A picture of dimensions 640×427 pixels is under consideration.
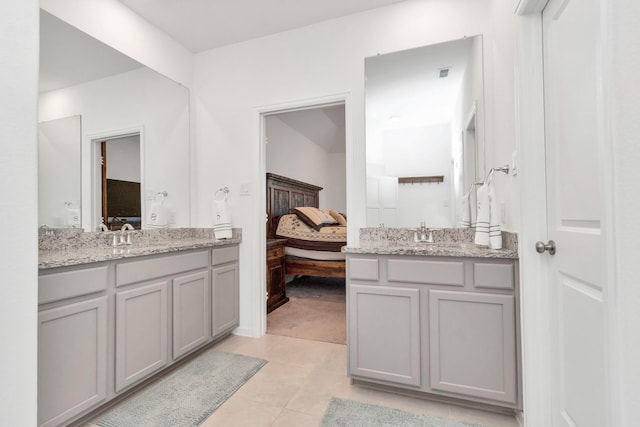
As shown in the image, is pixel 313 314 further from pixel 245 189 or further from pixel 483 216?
pixel 483 216

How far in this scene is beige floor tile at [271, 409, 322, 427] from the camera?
1.58 meters

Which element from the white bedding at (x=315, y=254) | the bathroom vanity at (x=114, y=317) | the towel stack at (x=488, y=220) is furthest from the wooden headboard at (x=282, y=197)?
the towel stack at (x=488, y=220)

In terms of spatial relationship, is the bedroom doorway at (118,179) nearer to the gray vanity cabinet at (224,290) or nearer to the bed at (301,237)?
the gray vanity cabinet at (224,290)

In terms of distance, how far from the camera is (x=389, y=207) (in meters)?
2.41

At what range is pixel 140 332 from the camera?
1869 mm

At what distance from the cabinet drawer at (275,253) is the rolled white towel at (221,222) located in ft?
2.56

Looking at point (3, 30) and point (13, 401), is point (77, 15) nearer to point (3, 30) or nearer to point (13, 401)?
point (3, 30)

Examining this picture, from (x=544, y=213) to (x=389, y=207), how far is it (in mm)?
1117

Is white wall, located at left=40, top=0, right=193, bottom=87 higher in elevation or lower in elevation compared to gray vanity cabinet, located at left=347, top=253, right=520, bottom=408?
higher

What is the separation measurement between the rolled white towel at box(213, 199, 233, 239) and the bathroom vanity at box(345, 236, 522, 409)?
1315 millimetres

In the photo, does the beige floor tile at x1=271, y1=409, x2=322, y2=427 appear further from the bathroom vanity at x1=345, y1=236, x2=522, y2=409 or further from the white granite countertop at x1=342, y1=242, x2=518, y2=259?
the white granite countertop at x1=342, y1=242, x2=518, y2=259

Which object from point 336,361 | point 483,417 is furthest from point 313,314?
point 483,417

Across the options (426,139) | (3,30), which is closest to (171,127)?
(3,30)

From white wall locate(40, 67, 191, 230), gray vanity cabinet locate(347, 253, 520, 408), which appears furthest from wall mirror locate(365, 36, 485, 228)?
white wall locate(40, 67, 191, 230)
